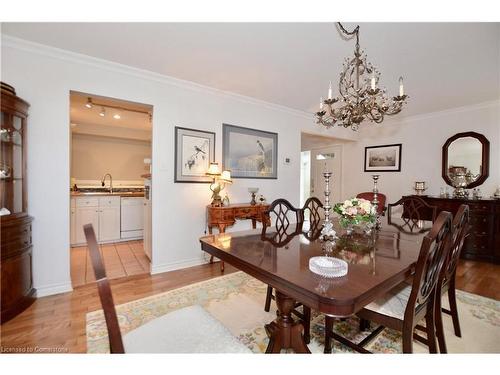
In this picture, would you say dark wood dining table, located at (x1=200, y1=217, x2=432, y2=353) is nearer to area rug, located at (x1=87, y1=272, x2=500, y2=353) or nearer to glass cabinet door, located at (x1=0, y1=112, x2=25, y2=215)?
area rug, located at (x1=87, y1=272, x2=500, y2=353)

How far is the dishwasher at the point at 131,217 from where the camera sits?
4.53 m

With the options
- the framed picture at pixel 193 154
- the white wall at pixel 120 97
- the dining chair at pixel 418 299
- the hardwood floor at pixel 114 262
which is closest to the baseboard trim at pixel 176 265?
the white wall at pixel 120 97

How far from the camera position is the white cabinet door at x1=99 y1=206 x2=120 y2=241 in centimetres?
429

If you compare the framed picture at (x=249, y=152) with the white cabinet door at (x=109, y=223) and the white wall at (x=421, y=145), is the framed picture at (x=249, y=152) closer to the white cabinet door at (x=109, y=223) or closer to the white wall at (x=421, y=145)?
the white wall at (x=421, y=145)

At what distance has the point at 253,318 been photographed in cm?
196

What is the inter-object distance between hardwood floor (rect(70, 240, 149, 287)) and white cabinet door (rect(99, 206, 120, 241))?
0.55ft

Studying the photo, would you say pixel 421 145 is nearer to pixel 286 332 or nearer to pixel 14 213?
pixel 286 332

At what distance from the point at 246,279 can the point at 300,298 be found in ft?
6.19

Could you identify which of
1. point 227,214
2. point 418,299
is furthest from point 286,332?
point 227,214

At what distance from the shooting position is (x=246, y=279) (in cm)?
273

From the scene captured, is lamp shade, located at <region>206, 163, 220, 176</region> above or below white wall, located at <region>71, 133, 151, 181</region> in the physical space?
below

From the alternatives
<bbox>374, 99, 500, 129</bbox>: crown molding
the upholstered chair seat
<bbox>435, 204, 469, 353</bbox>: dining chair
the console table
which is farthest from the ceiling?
<bbox>374, 99, 500, 129</bbox>: crown molding
